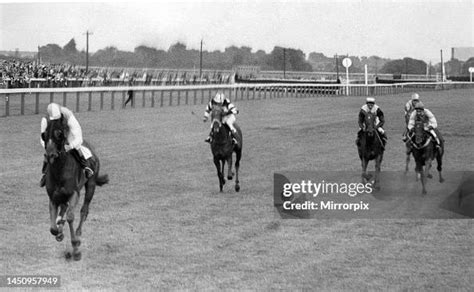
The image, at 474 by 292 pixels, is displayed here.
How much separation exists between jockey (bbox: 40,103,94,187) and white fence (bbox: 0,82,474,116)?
18.4 m

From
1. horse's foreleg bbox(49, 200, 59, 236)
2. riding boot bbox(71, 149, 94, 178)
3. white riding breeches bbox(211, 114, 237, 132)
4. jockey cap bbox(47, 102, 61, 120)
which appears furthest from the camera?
white riding breeches bbox(211, 114, 237, 132)

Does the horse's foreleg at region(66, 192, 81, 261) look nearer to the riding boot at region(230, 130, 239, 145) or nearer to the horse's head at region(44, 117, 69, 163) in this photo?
the horse's head at region(44, 117, 69, 163)

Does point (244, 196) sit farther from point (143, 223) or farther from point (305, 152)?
point (305, 152)

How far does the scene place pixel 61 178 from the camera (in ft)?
27.9

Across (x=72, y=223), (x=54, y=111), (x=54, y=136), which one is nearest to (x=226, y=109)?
(x=72, y=223)

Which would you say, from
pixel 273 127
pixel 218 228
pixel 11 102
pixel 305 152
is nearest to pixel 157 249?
pixel 218 228

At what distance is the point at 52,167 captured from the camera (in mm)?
8414

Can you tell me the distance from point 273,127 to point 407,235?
52.2 feet

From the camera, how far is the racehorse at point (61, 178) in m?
8.12

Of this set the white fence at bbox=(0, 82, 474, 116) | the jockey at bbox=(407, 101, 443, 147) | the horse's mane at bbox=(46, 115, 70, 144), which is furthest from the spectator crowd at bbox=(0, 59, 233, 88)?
the horse's mane at bbox=(46, 115, 70, 144)

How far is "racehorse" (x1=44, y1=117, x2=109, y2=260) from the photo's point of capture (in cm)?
812

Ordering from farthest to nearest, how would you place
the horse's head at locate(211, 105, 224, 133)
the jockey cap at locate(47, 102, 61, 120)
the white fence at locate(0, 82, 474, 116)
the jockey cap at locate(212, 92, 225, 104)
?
the white fence at locate(0, 82, 474, 116) < the horse's head at locate(211, 105, 224, 133) < the jockey cap at locate(212, 92, 225, 104) < the jockey cap at locate(47, 102, 61, 120)

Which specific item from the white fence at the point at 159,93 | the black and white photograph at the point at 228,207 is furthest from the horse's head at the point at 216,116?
the white fence at the point at 159,93

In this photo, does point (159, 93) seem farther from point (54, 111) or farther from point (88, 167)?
point (54, 111)
